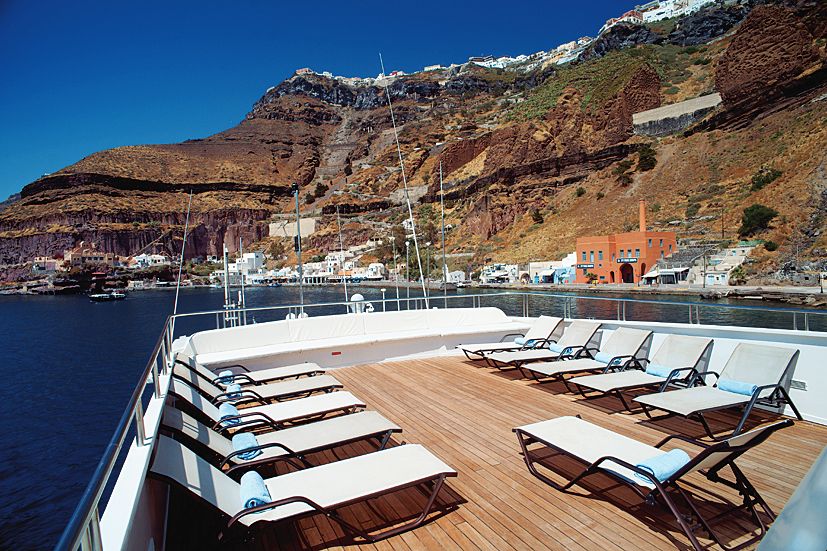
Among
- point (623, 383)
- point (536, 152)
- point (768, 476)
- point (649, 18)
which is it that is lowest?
point (768, 476)

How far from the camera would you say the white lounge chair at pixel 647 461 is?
2.33m

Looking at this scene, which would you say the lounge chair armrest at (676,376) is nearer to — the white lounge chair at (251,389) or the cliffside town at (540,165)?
the white lounge chair at (251,389)

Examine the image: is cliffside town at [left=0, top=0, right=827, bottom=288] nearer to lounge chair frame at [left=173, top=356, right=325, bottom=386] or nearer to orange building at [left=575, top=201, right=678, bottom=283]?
orange building at [left=575, top=201, right=678, bottom=283]

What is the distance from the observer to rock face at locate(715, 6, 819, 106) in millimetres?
52344

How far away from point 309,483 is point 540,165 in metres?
68.5

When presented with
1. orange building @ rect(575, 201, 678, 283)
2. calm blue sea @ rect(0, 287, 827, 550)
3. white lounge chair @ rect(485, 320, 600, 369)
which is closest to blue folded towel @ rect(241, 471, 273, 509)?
white lounge chair @ rect(485, 320, 600, 369)

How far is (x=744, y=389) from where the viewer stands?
3.98m

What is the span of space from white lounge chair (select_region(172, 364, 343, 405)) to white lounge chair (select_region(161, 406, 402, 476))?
102 centimetres

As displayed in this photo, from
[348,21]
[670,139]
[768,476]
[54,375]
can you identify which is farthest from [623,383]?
[670,139]

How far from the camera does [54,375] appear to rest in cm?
2156

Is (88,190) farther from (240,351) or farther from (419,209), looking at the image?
(240,351)

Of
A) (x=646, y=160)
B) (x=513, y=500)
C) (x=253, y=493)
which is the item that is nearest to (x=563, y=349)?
(x=513, y=500)

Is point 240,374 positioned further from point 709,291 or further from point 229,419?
point 709,291

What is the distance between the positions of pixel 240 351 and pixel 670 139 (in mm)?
64510
